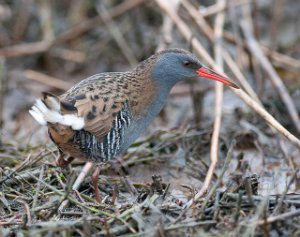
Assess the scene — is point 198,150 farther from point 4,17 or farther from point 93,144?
point 4,17

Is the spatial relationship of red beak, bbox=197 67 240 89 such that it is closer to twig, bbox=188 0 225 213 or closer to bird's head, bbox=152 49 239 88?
bird's head, bbox=152 49 239 88

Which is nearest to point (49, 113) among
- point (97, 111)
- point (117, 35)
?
point (97, 111)

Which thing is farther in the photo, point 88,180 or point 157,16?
point 157,16

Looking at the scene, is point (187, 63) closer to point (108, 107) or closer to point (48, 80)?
point (108, 107)

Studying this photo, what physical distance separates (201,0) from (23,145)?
2.94 m

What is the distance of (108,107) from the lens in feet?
13.5

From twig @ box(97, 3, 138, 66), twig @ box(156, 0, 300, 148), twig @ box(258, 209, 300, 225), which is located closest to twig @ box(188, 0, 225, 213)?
twig @ box(156, 0, 300, 148)

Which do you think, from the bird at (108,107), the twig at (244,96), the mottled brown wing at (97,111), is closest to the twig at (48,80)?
the twig at (244,96)

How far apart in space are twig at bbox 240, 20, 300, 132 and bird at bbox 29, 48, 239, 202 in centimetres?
109

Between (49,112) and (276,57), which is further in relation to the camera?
(276,57)

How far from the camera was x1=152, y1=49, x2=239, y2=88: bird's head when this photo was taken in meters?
4.51

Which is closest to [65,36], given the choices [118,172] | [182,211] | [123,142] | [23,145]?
[23,145]

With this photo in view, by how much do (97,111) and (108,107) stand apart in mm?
94

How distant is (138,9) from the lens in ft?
23.9
